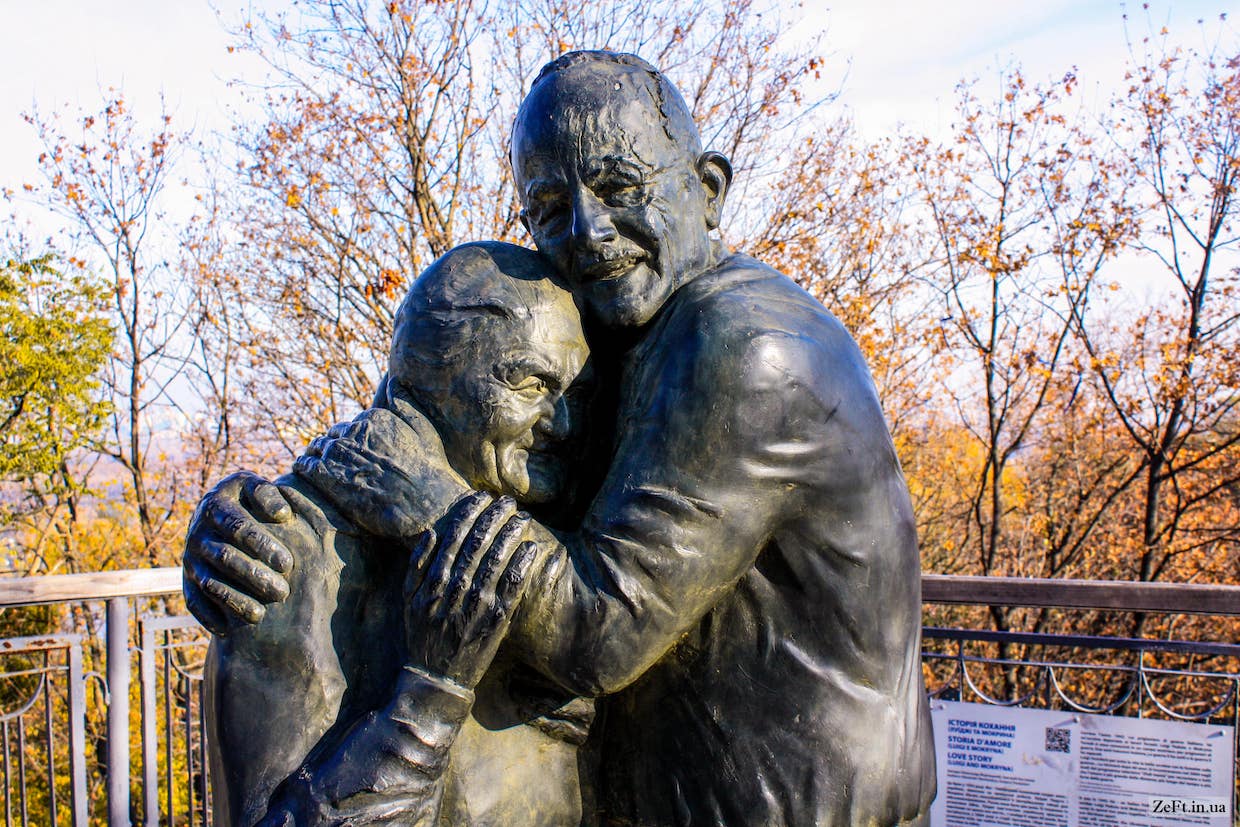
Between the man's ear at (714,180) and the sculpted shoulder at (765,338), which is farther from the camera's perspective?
the man's ear at (714,180)

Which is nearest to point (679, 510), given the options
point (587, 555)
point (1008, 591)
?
point (587, 555)

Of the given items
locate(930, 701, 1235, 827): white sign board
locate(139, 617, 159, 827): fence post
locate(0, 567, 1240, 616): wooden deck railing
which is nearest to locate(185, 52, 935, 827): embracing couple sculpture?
locate(0, 567, 1240, 616): wooden deck railing

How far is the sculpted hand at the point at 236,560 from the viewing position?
1.56m

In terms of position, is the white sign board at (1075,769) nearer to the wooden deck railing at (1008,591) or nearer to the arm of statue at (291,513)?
the wooden deck railing at (1008,591)

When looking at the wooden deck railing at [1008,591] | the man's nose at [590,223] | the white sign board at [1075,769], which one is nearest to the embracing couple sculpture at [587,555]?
the man's nose at [590,223]

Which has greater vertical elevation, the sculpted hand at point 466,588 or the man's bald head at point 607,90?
the man's bald head at point 607,90

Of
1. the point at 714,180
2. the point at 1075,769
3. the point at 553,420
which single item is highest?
the point at 714,180

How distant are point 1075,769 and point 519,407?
3.75 metres

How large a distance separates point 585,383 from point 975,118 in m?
9.83

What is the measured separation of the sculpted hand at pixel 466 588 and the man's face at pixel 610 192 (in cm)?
45

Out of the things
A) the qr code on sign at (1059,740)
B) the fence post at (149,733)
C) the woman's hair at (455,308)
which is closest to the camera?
the woman's hair at (455,308)

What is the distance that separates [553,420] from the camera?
1.70 metres

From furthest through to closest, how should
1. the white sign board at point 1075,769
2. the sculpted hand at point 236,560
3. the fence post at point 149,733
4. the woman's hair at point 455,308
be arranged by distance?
the fence post at point 149,733 → the white sign board at point 1075,769 → the woman's hair at point 455,308 → the sculpted hand at point 236,560

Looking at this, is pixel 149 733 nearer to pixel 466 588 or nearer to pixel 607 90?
A: pixel 466 588
